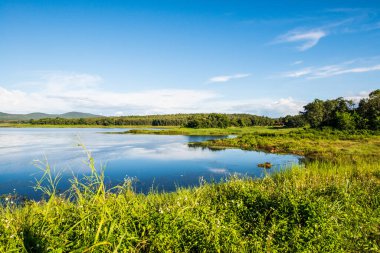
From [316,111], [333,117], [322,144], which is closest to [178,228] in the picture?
[322,144]

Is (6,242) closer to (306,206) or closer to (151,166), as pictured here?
(306,206)

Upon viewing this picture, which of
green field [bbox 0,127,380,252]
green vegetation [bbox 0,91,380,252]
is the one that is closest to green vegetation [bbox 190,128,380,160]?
green vegetation [bbox 0,91,380,252]

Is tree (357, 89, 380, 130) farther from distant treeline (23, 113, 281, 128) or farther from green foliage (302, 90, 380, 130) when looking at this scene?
distant treeline (23, 113, 281, 128)

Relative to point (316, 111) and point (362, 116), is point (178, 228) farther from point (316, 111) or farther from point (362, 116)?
point (316, 111)

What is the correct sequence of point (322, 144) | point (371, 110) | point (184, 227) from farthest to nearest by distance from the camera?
point (371, 110)
point (322, 144)
point (184, 227)

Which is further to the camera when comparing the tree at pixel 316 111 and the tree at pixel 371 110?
the tree at pixel 316 111

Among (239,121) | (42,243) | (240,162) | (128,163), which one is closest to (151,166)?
(128,163)

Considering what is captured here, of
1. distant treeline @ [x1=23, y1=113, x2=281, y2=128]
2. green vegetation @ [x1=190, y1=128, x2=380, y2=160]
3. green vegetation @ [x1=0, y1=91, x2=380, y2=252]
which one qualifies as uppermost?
distant treeline @ [x1=23, y1=113, x2=281, y2=128]

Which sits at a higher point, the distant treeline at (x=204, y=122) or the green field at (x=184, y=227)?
the distant treeline at (x=204, y=122)

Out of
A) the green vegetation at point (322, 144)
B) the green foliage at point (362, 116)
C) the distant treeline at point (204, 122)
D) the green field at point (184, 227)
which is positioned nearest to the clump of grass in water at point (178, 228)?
the green field at point (184, 227)

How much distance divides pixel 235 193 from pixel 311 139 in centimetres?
3808

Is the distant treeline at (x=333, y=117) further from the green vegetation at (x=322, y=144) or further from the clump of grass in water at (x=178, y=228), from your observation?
the clump of grass in water at (x=178, y=228)

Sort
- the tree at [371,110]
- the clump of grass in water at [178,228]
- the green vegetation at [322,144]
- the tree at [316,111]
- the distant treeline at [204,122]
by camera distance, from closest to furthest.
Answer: the clump of grass in water at [178,228], the green vegetation at [322,144], the tree at [371,110], the tree at [316,111], the distant treeline at [204,122]

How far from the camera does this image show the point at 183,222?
17.9 feet
